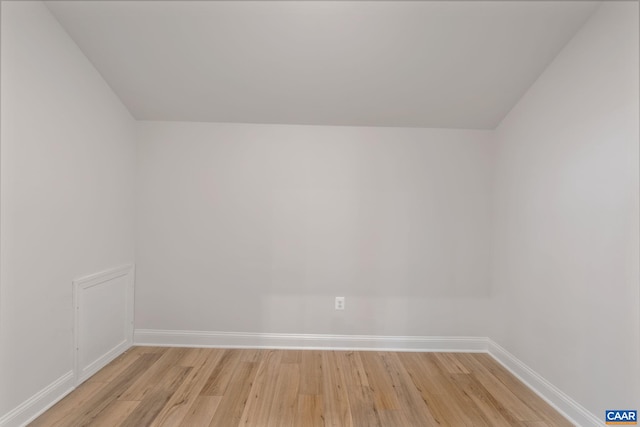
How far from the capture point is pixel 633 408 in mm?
1511

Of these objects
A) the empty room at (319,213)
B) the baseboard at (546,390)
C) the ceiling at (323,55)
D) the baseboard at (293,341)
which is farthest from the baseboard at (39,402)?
the baseboard at (546,390)

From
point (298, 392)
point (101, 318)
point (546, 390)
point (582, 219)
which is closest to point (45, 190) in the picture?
point (101, 318)

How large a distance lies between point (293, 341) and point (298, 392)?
0.65 meters

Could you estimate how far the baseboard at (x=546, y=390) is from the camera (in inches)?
69.8

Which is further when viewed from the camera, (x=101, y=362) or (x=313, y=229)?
(x=313, y=229)

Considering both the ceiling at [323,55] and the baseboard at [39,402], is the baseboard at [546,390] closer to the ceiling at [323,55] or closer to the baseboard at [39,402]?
the ceiling at [323,55]

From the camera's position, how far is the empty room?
5.55 ft

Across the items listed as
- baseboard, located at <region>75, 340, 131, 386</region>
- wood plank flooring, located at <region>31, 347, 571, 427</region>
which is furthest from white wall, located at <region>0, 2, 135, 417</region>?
wood plank flooring, located at <region>31, 347, 571, 427</region>

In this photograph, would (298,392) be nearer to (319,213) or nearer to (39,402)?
(319,213)

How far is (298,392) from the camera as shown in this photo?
205 centimetres

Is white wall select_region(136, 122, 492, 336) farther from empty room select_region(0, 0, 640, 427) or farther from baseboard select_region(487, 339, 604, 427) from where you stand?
baseboard select_region(487, 339, 604, 427)

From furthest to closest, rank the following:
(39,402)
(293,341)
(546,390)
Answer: (293,341) → (546,390) → (39,402)

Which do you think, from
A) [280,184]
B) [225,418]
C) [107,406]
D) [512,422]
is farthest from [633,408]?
[107,406]

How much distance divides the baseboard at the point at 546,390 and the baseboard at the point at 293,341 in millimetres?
270
